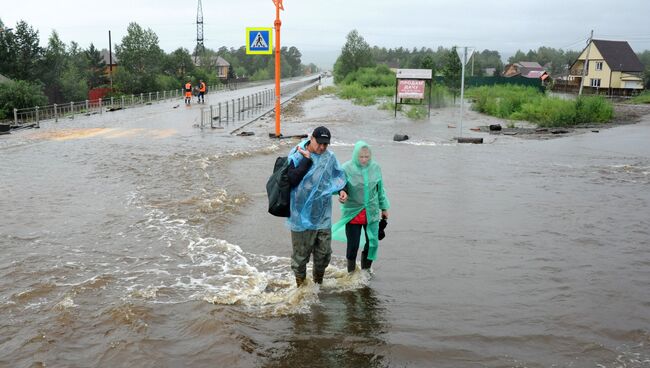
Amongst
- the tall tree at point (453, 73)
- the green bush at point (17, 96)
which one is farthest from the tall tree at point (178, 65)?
the tall tree at point (453, 73)

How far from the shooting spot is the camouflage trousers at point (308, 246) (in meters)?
5.50

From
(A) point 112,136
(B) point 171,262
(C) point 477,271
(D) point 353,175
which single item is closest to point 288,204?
(D) point 353,175

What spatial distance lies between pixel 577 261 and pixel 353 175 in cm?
323

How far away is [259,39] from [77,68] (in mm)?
55602

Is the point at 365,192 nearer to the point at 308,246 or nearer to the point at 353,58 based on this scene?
the point at 308,246

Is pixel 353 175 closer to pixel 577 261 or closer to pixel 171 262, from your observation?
Result: pixel 171 262

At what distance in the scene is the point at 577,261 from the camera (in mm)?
7008

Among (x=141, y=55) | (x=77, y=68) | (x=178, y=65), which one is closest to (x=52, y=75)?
(x=77, y=68)

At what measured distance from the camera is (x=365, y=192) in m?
5.82

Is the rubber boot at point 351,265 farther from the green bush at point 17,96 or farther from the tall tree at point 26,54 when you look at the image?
the tall tree at point 26,54

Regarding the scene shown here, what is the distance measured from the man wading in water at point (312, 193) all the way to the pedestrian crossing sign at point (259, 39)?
1409 cm

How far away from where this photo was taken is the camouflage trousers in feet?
18.0

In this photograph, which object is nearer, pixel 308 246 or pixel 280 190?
pixel 280 190

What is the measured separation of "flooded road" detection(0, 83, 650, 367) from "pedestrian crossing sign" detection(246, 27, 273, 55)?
6.73 metres
